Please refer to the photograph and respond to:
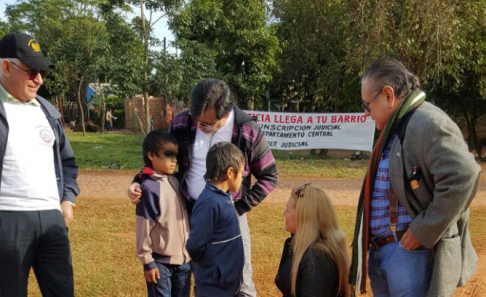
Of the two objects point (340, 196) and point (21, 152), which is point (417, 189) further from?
point (340, 196)

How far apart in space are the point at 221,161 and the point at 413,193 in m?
1.07

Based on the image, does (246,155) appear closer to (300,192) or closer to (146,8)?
(300,192)

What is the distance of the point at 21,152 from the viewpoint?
9.09ft

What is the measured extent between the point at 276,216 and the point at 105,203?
10.1 feet

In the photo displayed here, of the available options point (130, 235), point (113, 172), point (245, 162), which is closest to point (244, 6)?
point (113, 172)

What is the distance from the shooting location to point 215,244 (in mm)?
2801

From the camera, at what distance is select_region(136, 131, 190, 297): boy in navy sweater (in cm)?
306

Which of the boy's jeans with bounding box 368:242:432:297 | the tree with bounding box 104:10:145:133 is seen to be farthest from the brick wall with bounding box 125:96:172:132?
the boy's jeans with bounding box 368:242:432:297

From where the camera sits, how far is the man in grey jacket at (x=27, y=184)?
2.74 meters

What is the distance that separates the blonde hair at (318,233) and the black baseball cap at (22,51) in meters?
1.71

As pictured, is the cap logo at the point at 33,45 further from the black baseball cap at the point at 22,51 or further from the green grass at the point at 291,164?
the green grass at the point at 291,164

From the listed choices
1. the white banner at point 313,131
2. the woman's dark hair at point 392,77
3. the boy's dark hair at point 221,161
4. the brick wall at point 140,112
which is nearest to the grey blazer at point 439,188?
the woman's dark hair at point 392,77

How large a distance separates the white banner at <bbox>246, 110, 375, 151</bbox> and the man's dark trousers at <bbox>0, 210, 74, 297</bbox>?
10834 mm

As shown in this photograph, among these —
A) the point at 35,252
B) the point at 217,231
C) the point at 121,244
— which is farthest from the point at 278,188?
the point at 35,252
